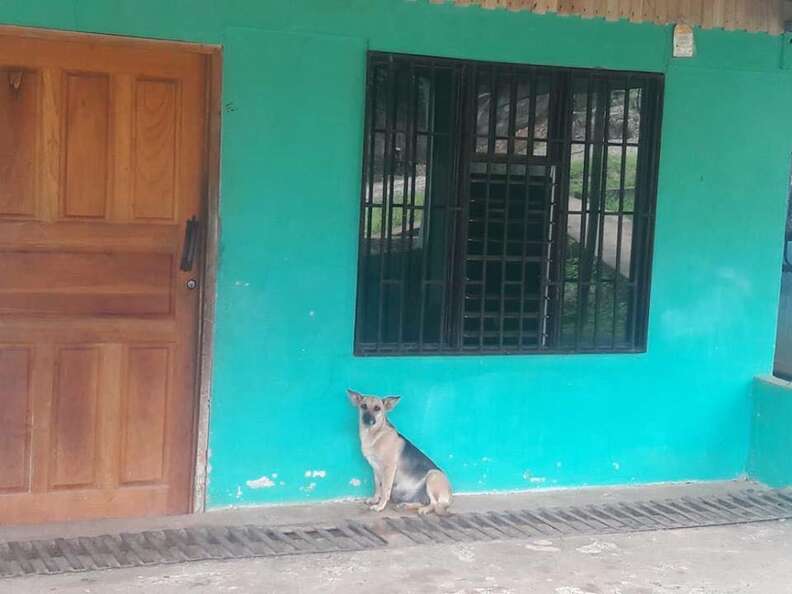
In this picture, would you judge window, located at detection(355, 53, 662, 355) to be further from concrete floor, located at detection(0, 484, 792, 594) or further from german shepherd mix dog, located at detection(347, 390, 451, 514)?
concrete floor, located at detection(0, 484, 792, 594)

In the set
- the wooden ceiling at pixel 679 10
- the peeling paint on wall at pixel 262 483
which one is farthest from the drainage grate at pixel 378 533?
the wooden ceiling at pixel 679 10

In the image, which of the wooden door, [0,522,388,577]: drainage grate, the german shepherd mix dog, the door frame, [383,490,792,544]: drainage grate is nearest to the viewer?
[0,522,388,577]: drainage grate

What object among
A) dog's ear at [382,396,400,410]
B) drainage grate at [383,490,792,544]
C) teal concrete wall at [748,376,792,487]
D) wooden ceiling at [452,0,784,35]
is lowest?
drainage grate at [383,490,792,544]

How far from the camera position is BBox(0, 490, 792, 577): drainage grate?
4.21m

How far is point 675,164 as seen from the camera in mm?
5406

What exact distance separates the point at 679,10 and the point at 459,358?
217 cm

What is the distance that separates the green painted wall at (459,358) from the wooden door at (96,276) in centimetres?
17

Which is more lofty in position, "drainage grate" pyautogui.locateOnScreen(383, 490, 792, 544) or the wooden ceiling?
the wooden ceiling

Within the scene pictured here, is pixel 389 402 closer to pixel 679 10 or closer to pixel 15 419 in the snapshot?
pixel 15 419

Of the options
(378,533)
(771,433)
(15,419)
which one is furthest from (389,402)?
(771,433)

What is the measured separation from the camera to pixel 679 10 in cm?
530

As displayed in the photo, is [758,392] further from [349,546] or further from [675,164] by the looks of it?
[349,546]

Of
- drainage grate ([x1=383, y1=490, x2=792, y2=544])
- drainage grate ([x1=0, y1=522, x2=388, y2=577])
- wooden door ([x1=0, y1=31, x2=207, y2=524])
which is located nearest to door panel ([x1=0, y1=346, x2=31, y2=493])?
wooden door ([x1=0, y1=31, x2=207, y2=524])

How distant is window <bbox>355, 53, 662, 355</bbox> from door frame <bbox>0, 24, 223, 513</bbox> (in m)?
0.72
